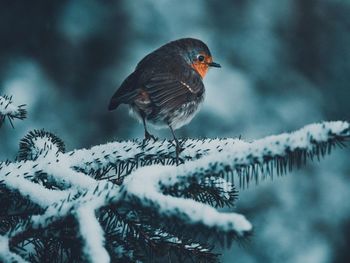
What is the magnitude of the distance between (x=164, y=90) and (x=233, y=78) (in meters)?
2.39

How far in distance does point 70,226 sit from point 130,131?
3563mm

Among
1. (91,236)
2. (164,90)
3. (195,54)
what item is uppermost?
(195,54)

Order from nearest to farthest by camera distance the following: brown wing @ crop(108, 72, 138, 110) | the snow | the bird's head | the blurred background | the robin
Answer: the snow
brown wing @ crop(108, 72, 138, 110)
the robin
the bird's head
the blurred background

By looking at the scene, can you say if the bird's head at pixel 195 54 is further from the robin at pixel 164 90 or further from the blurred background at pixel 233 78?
the blurred background at pixel 233 78

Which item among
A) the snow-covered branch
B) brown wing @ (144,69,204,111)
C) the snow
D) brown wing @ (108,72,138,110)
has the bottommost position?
the snow

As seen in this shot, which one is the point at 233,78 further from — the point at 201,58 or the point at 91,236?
the point at 91,236

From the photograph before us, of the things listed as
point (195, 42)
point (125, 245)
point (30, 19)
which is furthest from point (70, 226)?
point (30, 19)

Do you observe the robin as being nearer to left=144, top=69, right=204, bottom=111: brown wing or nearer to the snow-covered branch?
left=144, top=69, right=204, bottom=111: brown wing

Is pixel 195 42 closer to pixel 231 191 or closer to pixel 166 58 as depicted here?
pixel 166 58

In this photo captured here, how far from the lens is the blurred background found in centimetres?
490

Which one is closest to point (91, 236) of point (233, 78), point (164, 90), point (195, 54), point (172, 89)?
point (164, 90)

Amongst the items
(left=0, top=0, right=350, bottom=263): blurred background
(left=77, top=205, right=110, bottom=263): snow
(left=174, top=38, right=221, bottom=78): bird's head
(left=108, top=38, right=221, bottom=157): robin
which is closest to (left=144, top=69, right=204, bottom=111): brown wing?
(left=108, top=38, right=221, bottom=157): robin

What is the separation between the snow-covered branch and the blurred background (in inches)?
115

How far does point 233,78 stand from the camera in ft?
18.8
